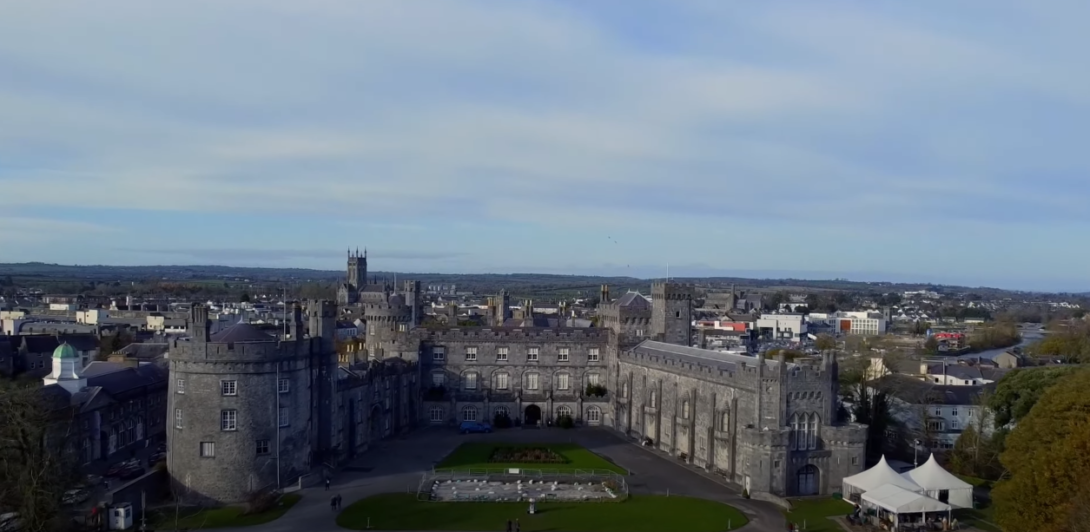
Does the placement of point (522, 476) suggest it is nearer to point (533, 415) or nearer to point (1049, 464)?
point (533, 415)

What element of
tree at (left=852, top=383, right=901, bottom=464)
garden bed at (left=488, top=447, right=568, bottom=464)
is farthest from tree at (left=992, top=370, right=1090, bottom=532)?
garden bed at (left=488, top=447, right=568, bottom=464)

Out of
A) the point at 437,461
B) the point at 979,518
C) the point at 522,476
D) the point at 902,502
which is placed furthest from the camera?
the point at 437,461

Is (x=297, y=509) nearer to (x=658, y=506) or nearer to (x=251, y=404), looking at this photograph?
(x=251, y=404)

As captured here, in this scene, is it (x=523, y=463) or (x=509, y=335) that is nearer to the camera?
(x=523, y=463)

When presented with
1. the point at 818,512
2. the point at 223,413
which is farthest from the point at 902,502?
the point at 223,413

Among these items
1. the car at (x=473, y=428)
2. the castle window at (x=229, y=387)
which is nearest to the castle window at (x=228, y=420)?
the castle window at (x=229, y=387)

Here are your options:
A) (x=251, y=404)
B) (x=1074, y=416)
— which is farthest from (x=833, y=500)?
(x=251, y=404)
